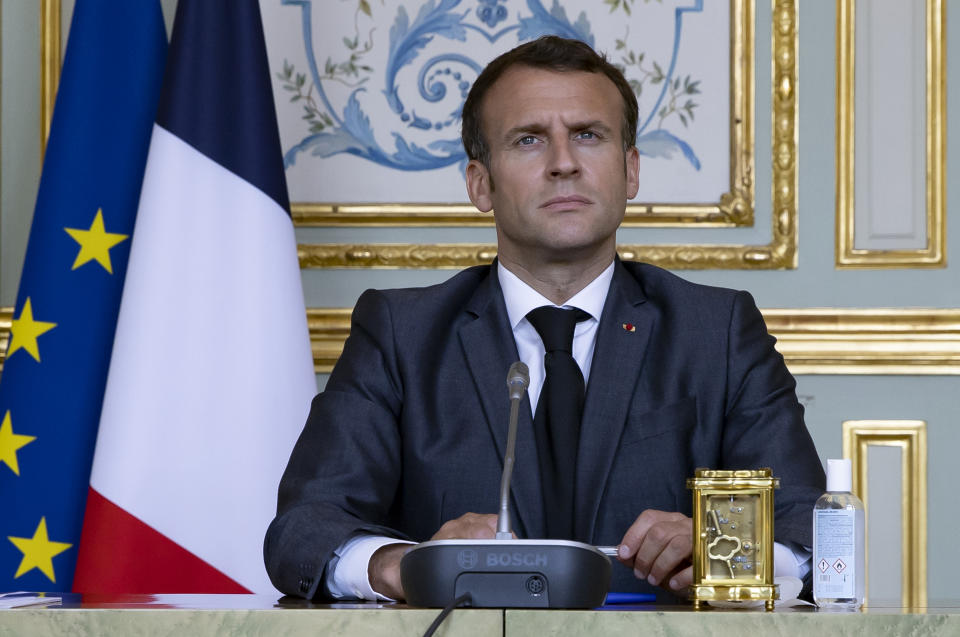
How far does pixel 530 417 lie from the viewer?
1951 mm

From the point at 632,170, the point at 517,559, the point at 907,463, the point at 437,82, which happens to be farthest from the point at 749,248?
the point at 517,559

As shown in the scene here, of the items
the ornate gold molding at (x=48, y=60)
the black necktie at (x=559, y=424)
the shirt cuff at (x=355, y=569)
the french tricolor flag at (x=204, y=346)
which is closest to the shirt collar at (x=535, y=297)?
the black necktie at (x=559, y=424)

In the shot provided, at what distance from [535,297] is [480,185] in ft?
0.83

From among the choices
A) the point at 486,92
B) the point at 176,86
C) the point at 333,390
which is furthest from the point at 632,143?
the point at 176,86

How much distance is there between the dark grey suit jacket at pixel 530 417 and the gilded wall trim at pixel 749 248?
85cm

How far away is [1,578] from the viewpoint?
8.57 ft

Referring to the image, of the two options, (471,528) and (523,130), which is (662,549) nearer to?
(471,528)

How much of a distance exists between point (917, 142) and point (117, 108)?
189 cm

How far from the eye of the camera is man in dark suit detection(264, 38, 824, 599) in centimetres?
192

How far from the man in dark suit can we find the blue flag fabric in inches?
34.8

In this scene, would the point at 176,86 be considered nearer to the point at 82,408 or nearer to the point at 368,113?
the point at 368,113

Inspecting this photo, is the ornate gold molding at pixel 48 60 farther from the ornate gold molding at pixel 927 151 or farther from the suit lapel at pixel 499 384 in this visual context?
the ornate gold molding at pixel 927 151

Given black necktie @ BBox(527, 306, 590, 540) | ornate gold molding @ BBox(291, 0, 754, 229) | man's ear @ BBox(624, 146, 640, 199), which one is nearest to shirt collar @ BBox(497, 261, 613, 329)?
black necktie @ BBox(527, 306, 590, 540)

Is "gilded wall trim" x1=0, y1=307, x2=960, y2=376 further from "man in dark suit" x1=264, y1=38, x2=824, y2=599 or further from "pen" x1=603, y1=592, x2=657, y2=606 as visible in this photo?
"pen" x1=603, y1=592, x2=657, y2=606
